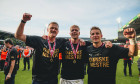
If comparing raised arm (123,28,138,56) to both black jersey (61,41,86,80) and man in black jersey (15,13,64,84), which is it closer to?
black jersey (61,41,86,80)

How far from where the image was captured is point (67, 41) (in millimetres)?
2949

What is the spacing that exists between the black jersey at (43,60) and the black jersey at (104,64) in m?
0.86

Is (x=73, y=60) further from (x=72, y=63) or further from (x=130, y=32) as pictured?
(x=130, y=32)

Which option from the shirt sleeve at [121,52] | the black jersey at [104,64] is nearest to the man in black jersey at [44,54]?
the black jersey at [104,64]

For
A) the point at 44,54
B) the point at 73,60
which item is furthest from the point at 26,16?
the point at 73,60

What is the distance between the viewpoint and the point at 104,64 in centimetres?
226

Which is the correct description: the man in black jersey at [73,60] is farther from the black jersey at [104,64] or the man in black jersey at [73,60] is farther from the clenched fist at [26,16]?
the clenched fist at [26,16]

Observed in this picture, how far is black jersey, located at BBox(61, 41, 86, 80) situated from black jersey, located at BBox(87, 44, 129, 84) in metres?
0.30

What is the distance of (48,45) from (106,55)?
140cm

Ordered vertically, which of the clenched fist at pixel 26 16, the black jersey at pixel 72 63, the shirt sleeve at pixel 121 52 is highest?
the clenched fist at pixel 26 16

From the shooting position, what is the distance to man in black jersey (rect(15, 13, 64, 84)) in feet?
7.26

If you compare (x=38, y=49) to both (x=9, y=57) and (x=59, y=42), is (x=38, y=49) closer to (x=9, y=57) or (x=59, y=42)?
(x=59, y=42)

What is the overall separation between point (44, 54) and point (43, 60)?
0.46 ft

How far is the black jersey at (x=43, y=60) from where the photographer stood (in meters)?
2.24
